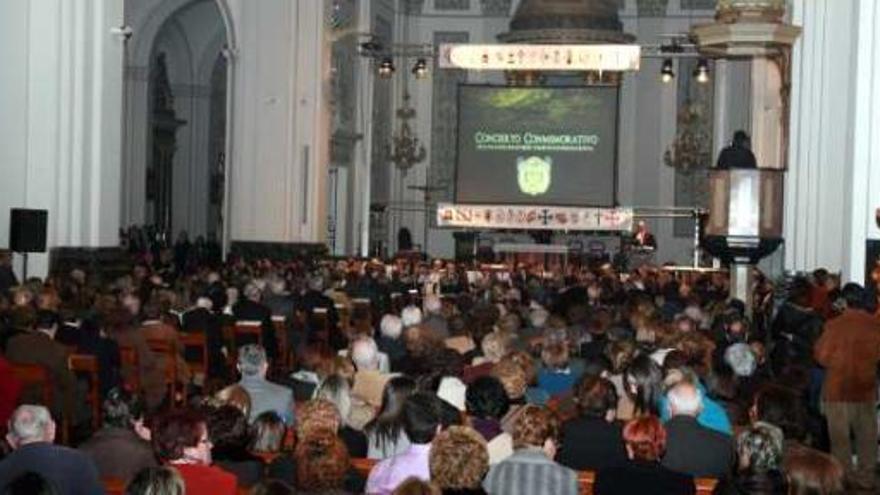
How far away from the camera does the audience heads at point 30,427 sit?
800 centimetres

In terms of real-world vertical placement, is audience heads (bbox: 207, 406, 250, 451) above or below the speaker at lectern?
below

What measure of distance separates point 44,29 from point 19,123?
47.7 inches

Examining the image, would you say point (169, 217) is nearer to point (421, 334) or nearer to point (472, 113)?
point (472, 113)

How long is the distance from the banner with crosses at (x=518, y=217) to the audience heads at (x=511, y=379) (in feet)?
85.2

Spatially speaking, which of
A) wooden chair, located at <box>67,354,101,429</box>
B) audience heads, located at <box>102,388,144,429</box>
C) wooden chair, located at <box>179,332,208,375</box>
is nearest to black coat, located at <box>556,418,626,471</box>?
audience heads, located at <box>102,388,144,429</box>

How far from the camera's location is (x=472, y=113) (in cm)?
3838

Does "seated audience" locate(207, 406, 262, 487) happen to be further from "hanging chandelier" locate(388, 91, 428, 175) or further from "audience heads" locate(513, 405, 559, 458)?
"hanging chandelier" locate(388, 91, 428, 175)

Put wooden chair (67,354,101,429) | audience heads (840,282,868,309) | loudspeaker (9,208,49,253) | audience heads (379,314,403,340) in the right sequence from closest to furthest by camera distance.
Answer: audience heads (840,282,868,309)
wooden chair (67,354,101,429)
audience heads (379,314,403,340)
loudspeaker (9,208,49,253)

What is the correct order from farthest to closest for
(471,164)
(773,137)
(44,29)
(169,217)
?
1. (169,217)
2. (471,164)
3. (773,137)
4. (44,29)

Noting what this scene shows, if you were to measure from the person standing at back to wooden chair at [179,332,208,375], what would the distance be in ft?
18.2

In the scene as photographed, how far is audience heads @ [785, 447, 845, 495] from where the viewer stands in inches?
283

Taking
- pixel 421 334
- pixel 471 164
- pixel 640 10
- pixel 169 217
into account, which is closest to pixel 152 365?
pixel 421 334

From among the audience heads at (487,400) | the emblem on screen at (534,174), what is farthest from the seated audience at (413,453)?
the emblem on screen at (534,174)

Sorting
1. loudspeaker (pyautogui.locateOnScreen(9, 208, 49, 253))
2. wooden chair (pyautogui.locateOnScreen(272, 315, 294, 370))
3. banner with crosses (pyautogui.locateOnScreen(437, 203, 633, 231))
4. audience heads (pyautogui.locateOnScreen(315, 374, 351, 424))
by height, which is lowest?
wooden chair (pyautogui.locateOnScreen(272, 315, 294, 370))
